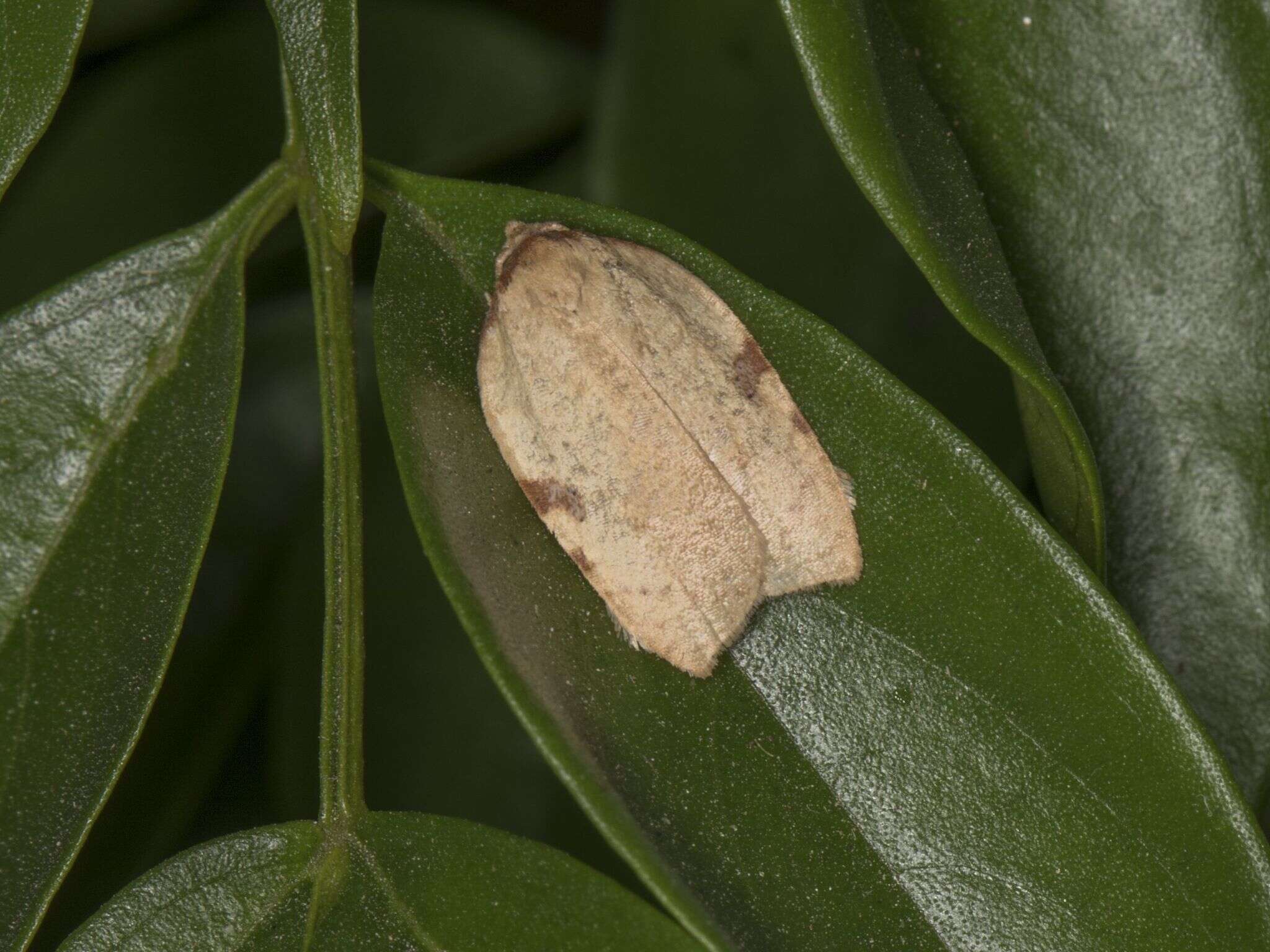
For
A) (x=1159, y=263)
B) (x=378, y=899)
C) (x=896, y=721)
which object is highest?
(x=1159, y=263)

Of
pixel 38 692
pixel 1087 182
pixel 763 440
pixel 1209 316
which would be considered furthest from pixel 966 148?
pixel 38 692

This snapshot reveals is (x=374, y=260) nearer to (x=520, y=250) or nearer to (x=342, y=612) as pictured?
(x=520, y=250)

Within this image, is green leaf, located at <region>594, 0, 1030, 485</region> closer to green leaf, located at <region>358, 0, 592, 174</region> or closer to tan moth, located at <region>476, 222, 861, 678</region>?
green leaf, located at <region>358, 0, 592, 174</region>

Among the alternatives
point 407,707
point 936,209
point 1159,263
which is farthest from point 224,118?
point 1159,263

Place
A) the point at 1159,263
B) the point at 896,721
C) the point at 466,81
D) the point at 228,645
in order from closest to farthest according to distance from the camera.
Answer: the point at 896,721 → the point at 1159,263 → the point at 228,645 → the point at 466,81

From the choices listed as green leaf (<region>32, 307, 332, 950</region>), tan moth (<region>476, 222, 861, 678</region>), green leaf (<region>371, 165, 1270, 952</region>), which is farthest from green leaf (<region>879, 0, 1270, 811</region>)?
green leaf (<region>32, 307, 332, 950</region>)

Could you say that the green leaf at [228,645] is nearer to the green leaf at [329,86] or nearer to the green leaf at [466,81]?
the green leaf at [466,81]

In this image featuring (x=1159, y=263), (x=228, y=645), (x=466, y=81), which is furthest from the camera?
(x=466, y=81)

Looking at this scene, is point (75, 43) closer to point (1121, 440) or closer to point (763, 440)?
point (763, 440)
